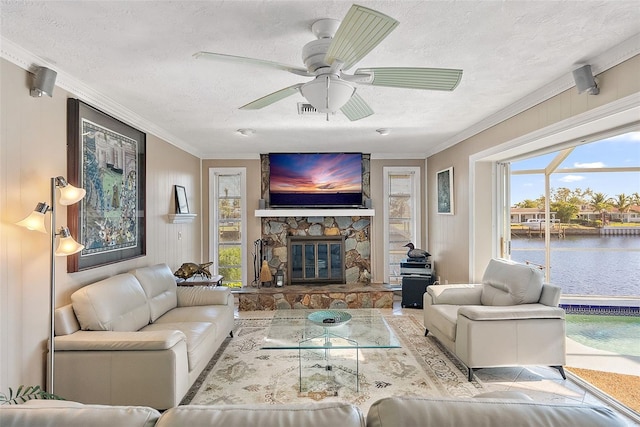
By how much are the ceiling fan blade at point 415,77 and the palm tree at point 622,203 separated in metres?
4.15

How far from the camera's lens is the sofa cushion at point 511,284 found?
3.17 meters

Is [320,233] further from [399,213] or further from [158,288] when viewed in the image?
[158,288]

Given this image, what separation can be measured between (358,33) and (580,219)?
4774 mm

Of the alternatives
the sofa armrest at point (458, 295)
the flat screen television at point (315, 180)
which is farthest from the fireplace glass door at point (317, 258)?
the sofa armrest at point (458, 295)

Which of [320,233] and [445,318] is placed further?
[320,233]

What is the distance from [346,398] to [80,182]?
2.66 metres

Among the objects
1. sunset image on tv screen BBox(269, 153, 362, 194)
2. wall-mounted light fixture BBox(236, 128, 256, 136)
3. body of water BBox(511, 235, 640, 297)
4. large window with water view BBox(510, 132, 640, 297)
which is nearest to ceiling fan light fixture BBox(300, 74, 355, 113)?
wall-mounted light fixture BBox(236, 128, 256, 136)

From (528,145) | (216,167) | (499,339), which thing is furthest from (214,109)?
(499,339)

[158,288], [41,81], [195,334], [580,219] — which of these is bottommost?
[195,334]

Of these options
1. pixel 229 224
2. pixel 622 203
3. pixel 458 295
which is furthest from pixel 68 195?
pixel 622 203

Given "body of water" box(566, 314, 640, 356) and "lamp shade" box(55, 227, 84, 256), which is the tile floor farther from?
"lamp shade" box(55, 227, 84, 256)

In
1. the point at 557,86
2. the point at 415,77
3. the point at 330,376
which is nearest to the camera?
the point at 415,77

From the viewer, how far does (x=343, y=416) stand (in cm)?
93

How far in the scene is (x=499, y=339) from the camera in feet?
9.70
